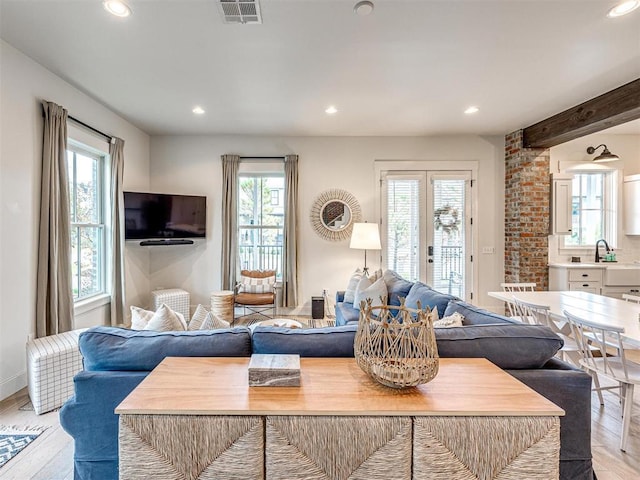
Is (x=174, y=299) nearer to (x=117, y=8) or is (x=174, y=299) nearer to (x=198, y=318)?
(x=198, y=318)

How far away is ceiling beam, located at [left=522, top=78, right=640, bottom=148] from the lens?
332 cm

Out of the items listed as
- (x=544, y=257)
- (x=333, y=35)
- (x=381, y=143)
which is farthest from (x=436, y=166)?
(x=333, y=35)

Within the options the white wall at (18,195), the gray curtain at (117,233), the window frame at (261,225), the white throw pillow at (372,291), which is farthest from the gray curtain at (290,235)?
the white wall at (18,195)

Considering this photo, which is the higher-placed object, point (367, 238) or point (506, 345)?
point (367, 238)

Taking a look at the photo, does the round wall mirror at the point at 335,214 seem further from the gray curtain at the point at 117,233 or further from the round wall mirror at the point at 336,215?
the gray curtain at the point at 117,233

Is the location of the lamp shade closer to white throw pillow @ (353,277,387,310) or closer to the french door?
the french door

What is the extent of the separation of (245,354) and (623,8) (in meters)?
3.22

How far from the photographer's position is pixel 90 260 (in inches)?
157

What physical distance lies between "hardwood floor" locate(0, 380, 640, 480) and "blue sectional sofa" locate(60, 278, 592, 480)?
434mm

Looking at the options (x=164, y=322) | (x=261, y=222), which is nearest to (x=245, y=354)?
(x=164, y=322)

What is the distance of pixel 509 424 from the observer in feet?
3.73

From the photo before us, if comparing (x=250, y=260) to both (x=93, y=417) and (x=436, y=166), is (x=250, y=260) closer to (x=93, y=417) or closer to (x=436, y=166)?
(x=436, y=166)

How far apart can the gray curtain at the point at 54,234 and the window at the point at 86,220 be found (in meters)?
0.46

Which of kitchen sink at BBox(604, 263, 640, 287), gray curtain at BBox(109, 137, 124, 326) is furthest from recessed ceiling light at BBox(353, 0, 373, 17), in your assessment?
kitchen sink at BBox(604, 263, 640, 287)
